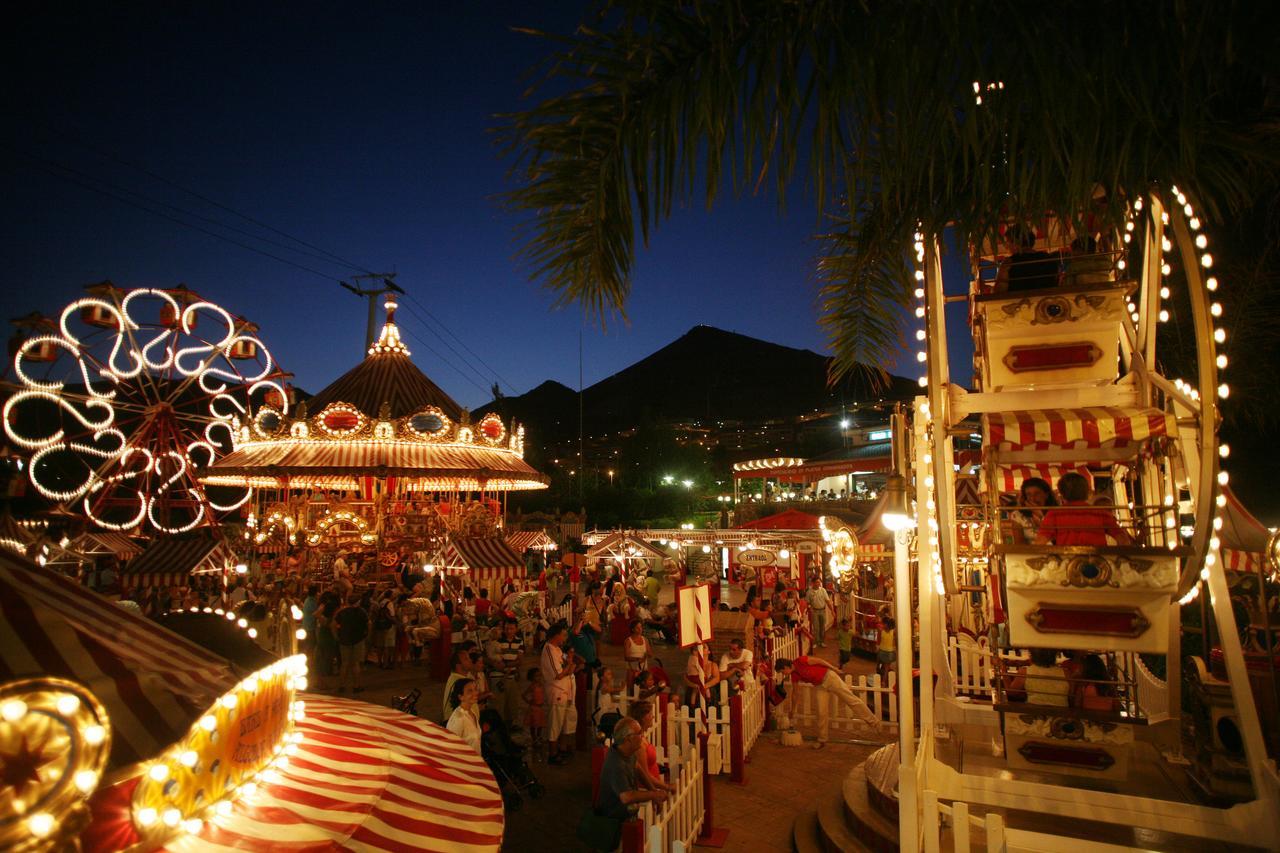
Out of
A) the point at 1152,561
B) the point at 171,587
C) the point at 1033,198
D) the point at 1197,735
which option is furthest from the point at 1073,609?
the point at 171,587

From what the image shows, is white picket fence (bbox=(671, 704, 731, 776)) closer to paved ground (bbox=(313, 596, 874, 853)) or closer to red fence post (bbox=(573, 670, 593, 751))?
paved ground (bbox=(313, 596, 874, 853))

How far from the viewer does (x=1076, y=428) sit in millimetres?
4125

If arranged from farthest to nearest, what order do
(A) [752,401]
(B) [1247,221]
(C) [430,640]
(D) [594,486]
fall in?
(A) [752,401], (D) [594,486], (C) [430,640], (B) [1247,221]

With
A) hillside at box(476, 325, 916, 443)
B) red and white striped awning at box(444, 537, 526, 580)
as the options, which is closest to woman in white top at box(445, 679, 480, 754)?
red and white striped awning at box(444, 537, 526, 580)

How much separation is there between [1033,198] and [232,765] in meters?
3.81

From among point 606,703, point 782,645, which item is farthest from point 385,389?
point 606,703

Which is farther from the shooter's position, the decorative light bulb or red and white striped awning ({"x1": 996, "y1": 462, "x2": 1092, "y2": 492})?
red and white striped awning ({"x1": 996, "y1": 462, "x2": 1092, "y2": 492})

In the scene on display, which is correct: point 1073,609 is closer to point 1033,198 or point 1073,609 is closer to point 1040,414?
point 1040,414

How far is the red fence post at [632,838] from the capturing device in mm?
4379

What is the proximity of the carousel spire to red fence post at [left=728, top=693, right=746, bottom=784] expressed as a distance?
20.1 metres

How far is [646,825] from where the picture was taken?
4.81 meters

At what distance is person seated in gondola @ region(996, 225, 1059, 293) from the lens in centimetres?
475

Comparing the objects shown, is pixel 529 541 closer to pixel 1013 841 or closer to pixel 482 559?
pixel 482 559

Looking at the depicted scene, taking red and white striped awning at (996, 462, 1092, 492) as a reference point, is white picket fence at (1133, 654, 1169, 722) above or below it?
below
